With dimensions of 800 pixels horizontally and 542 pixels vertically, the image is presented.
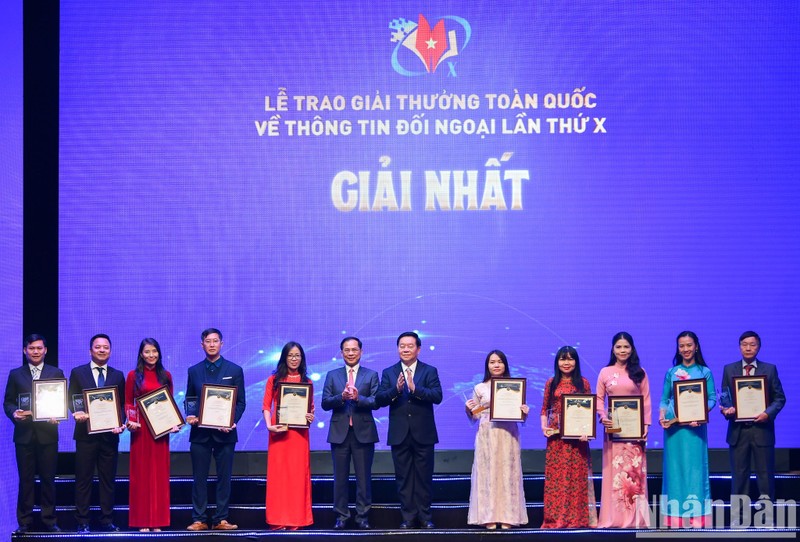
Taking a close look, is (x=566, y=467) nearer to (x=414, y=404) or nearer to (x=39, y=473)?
(x=414, y=404)

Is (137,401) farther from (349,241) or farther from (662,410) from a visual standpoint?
(662,410)

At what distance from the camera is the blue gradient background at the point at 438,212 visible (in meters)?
7.38

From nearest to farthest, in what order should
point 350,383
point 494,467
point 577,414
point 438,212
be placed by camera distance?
point 577,414 → point 494,467 → point 350,383 → point 438,212

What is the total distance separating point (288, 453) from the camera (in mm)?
6445

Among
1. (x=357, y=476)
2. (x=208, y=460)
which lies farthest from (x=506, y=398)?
(x=208, y=460)

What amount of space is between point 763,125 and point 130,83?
508 cm

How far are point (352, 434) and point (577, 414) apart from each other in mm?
1543

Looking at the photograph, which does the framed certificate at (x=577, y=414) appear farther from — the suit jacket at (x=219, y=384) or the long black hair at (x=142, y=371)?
the long black hair at (x=142, y=371)

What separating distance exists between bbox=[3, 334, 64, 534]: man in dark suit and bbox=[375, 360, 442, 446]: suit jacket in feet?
7.49

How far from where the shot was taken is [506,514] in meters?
6.29

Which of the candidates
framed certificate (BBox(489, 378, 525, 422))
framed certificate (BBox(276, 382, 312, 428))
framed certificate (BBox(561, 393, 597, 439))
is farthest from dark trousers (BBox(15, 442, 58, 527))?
framed certificate (BBox(561, 393, 597, 439))

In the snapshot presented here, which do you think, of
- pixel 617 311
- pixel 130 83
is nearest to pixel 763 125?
pixel 617 311

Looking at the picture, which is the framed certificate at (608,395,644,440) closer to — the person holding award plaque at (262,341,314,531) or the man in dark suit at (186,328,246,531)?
the person holding award plaque at (262,341,314,531)

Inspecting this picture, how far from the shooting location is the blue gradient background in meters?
7.38
